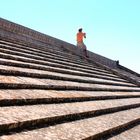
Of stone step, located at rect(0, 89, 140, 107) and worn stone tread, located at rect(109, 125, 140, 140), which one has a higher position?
stone step, located at rect(0, 89, 140, 107)

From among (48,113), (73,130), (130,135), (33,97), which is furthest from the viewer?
(130,135)

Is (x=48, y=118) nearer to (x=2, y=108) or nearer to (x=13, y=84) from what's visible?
(x=2, y=108)

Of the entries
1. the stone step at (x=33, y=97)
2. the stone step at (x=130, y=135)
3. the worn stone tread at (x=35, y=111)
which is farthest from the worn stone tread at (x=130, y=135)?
the stone step at (x=33, y=97)

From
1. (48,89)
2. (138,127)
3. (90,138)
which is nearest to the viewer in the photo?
(90,138)

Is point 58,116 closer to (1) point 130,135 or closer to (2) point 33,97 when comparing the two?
(2) point 33,97

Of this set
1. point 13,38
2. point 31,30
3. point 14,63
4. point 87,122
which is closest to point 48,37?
point 31,30

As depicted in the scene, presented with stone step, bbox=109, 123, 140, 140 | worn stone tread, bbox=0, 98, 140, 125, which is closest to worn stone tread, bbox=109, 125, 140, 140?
stone step, bbox=109, 123, 140, 140

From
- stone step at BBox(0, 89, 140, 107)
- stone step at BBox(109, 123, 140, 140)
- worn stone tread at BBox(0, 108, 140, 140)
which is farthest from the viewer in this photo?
stone step at BBox(109, 123, 140, 140)

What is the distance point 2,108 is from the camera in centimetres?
194

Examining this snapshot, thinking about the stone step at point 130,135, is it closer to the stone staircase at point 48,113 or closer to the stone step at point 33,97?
the stone staircase at point 48,113

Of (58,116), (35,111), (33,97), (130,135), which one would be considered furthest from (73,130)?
(130,135)

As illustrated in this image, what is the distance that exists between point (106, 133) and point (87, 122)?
177mm

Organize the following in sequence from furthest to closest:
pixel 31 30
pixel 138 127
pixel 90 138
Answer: pixel 31 30
pixel 138 127
pixel 90 138

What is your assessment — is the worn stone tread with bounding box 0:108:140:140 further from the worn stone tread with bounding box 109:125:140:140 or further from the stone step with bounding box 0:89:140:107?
the stone step with bounding box 0:89:140:107
